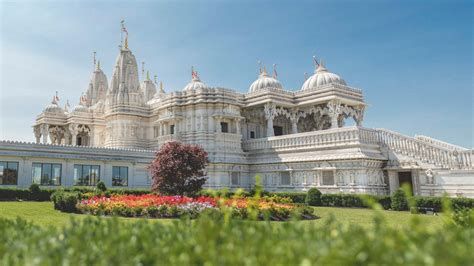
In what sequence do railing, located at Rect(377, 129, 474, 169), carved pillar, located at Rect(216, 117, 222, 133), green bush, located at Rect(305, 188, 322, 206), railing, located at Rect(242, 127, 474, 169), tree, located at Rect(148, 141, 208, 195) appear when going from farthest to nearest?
carved pillar, located at Rect(216, 117, 222, 133) < green bush, located at Rect(305, 188, 322, 206) < railing, located at Rect(242, 127, 474, 169) < railing, located at Rect(377, 129, 474, 169) < tree, located at Rect(148, 141, 208, 195)

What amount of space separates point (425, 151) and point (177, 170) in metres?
17.1

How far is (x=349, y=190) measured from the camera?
30.0 m

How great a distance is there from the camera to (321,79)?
4200 cm

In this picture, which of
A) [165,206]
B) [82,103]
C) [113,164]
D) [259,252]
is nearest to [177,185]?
[165,206]

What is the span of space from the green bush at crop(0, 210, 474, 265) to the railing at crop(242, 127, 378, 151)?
2585 cm

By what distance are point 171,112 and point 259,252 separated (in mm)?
37732

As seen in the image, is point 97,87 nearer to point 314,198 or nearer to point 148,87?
point 148,87

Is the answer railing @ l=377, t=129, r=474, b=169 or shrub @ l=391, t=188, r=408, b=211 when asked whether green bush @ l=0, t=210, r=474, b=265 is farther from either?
railing @ l=377, t=129, r=474, b=169

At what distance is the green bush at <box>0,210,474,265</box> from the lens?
3824mm

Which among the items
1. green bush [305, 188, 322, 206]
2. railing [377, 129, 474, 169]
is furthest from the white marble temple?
green bush [305, 188, 322, 206]

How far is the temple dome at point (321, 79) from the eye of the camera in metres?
41.5

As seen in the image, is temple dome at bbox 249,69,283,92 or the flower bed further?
temple dome at bbox 249,69,283,92

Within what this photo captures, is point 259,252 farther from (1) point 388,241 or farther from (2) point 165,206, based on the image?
(2) point 165,206

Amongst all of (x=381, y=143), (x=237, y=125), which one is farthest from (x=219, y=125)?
(x=381, y=143)
